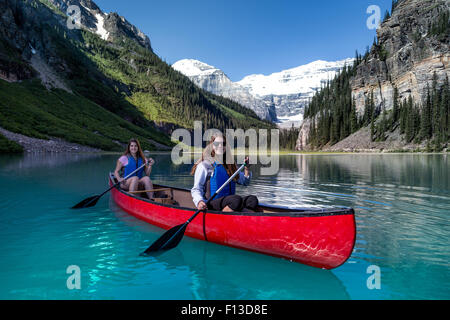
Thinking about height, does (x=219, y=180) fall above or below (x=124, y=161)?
below

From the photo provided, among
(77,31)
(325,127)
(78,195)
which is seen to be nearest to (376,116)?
(325,127)

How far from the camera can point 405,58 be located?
86.0 metres

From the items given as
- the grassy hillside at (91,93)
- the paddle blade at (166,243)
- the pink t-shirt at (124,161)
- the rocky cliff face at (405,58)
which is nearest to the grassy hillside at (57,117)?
the grassy hillside at (91,93)

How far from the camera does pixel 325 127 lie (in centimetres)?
11106

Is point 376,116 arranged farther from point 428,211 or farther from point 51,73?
point 51,73

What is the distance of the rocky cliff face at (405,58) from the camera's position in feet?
245

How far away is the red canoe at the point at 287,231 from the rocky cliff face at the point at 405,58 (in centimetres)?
8968

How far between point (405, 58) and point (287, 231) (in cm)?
10303

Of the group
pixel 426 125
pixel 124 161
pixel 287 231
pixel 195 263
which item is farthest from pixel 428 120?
pixel 195 263

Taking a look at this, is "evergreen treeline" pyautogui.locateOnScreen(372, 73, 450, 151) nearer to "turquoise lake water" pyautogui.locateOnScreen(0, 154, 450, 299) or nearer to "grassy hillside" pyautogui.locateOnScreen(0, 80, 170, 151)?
"turquoise lake water" pyautogui.locateOnScreen(0, 154, 450, 299)

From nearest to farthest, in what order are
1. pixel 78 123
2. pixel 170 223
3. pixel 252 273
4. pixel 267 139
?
pixel 252 273, pixel 170 223, pixel 78 123, pixel 267 139

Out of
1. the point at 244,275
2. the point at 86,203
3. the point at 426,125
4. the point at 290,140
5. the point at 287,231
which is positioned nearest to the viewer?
the point at 244,275

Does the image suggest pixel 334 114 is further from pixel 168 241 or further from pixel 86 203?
pixel 168 241
